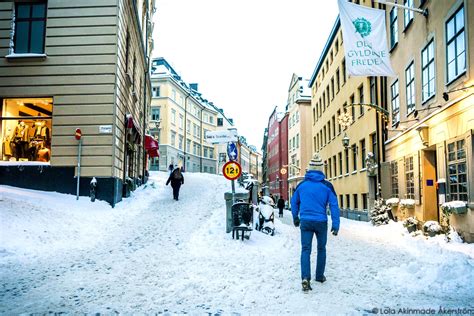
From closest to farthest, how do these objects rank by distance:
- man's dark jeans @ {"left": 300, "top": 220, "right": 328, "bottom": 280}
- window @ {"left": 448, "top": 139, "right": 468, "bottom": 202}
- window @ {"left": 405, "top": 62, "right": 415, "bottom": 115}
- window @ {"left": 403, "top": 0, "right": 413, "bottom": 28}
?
man's dark jeans @ {"left": 300, "top": 220, "right": 328, "bottom": 280}, window @ {"left": 448, "top": 139, "right": 468, "bottom": 202}, window @ {"left": 405, "top": 62, "right": 415, "bottom": 115}, window @ {"left": 403, "top": 0, "right": 413, "bottom": 28}

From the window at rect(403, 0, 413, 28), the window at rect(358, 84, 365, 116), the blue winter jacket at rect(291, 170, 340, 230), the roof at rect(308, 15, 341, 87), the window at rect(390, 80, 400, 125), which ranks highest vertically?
the roof at rect(308, 15, 341, 87)

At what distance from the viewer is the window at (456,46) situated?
11070 mm

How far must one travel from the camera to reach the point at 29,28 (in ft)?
49.7

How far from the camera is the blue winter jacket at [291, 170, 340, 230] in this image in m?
6.18

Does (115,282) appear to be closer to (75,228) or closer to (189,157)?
(75,228)

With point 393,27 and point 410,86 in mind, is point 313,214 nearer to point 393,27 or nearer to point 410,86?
point 410,86

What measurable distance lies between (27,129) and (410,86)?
14.2 metres

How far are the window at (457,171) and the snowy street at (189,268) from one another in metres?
1.23

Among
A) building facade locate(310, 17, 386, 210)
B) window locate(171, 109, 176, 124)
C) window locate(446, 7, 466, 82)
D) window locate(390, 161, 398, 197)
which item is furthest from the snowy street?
window locate(171, 109, 176, 124)

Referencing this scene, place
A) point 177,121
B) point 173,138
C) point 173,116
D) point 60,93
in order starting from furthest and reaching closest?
point 177,121 → point 173,116 → point 173,138 → point 60,93

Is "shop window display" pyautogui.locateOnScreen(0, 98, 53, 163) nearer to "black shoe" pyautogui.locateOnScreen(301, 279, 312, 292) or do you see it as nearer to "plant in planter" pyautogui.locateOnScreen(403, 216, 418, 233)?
"black shoe" pyautogui.locateOnScreen(301, 279, 312, 292)

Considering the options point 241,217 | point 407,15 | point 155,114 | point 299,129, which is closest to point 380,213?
point 407,15

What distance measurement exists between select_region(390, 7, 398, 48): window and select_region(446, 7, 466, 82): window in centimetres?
619

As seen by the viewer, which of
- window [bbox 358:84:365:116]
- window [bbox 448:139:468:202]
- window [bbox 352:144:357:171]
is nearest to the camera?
window [bbox 448:139:468:202]
